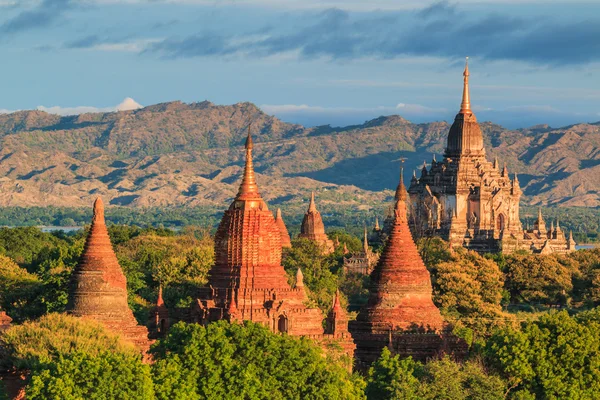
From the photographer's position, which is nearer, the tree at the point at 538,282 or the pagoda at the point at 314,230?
the tree at the point at 538,282

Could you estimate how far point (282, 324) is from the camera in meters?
75.8

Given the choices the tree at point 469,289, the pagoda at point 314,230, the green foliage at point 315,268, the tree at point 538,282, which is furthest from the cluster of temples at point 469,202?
the tree at point 469,289

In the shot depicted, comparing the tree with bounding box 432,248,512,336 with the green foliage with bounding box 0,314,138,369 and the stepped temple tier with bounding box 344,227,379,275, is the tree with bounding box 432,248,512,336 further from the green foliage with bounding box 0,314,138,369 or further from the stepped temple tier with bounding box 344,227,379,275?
the green foliage with bounding box 0,314,138,369

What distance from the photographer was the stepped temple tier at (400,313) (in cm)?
7850

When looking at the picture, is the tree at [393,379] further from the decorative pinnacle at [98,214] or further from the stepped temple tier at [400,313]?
the decorative pinnacle at [98,214]

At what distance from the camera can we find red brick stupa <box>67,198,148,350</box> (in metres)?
75.2

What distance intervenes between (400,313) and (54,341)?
17.1m

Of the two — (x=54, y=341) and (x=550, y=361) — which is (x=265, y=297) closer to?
(x=54, y=341)

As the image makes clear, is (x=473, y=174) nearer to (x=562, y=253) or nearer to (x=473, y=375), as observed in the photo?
(x=562, y=253)

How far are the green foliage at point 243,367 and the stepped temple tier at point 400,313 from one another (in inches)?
382

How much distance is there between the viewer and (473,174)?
168m

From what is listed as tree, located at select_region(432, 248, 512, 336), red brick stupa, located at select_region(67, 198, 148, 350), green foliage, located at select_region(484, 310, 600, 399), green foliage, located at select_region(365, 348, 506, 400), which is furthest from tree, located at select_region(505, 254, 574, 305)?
green foliage, located at select_region(365, 348, 506, 400)

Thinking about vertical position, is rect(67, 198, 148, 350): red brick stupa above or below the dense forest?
above

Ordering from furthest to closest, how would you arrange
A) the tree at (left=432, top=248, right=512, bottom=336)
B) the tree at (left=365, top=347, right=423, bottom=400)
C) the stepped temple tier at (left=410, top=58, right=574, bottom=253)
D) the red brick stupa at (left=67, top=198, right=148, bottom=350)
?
the stepped temple tier at (left=410, top=58, right=574, bottom=253), the tree at (left=432, top=248, right=512, bottom=336), the red brick stupa at (left=67, top=198, right=148, bottom=350), the tree at (left=365, top=347, right=423, bottom=400)
